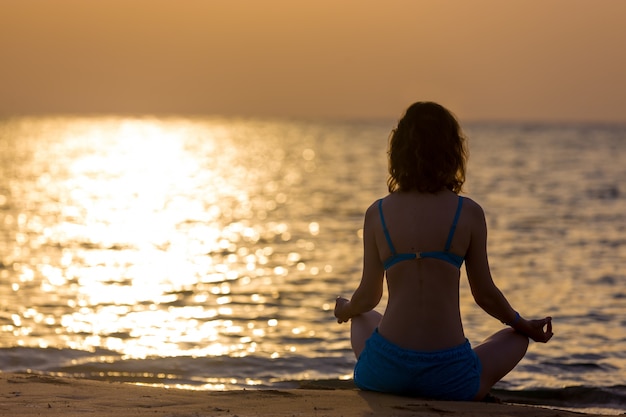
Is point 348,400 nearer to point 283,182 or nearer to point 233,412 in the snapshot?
point 233,412

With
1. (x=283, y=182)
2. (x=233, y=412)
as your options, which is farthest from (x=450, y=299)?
(x=283, y=182)

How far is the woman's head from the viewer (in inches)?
197

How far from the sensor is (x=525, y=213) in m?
23.9

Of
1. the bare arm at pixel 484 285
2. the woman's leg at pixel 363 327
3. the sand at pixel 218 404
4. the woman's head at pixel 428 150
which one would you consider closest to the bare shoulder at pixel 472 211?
the bare arm at pixel 484 285

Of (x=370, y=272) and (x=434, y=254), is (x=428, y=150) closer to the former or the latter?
(x=434, y=254)

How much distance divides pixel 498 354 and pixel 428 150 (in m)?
1.17

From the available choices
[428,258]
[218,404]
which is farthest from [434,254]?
[218,404]

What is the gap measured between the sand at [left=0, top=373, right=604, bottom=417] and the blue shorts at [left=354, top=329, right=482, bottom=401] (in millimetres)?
85

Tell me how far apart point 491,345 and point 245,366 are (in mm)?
3506

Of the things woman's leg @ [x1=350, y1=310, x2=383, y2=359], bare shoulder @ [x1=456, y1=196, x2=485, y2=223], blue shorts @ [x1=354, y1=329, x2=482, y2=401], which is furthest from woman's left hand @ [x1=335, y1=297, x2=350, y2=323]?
bare shoulder @ [x1=456, y1=196, x2=485, y2=223]

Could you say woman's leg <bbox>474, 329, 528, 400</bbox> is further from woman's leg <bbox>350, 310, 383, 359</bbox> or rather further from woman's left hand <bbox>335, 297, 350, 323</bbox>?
woman's left hand <bbox>335, 297, 350, 323</bbox>

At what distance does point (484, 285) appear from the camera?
5.16m

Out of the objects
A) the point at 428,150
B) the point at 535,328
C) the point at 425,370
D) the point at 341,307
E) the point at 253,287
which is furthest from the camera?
the point at 253,287

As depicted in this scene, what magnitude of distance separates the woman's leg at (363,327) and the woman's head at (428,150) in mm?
799
